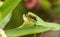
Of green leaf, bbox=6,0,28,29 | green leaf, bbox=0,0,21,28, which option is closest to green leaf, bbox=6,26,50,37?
green leaf, bbox=0,0,21,28

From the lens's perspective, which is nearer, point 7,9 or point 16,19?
point 7,9

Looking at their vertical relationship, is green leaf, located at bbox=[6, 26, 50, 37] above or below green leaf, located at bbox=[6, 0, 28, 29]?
below

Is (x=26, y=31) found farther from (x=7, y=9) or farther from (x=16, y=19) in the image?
(x=16, y=19)

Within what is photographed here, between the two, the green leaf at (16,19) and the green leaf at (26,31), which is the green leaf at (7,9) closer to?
the green leaf at (26,31)

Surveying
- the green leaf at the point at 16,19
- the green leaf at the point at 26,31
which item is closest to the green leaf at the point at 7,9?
the green leaf at the point at 26,31

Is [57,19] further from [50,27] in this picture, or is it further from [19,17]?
[50,27]

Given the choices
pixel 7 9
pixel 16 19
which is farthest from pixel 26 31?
pixel 16 19

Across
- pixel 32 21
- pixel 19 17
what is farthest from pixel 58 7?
pixel 32 21

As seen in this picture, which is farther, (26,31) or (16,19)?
(16,19)

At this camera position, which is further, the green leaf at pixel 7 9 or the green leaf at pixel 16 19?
the green leaf at pixel 16 19

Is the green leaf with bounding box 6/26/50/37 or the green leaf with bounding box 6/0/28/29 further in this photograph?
the green leaf with bounding box 6/0/28/29

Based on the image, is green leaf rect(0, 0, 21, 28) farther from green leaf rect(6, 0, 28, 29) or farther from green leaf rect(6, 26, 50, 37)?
green leaf rect(6, 0, 28, 29)
